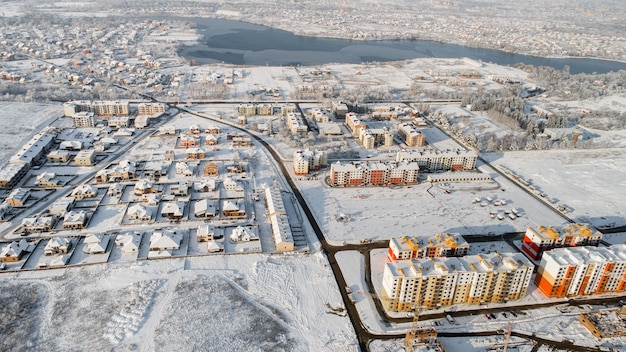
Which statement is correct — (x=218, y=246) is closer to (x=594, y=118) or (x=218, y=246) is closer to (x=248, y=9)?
(x=594, y=118)

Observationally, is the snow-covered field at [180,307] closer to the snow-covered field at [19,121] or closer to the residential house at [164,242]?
the residential house at [164,242]

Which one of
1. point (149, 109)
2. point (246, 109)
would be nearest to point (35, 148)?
point (149, 109)

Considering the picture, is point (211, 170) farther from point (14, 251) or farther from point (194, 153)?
point (14, 251)

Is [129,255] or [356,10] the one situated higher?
[356,10]

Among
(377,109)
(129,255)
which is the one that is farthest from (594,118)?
(129,255)

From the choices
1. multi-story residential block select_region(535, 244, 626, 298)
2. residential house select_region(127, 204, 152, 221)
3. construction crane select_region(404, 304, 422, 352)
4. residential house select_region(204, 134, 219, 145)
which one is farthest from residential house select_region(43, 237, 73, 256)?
multi-story residential block select_region(535, 244, 626, 298)

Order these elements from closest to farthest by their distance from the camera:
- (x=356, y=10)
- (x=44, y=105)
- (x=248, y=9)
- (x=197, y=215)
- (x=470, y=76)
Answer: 1. (x=197, y=215)
2. (x=44, y=105)
3. (x=470, y=76)
4. (x=248, y=9)
5. (x=356, y=10)

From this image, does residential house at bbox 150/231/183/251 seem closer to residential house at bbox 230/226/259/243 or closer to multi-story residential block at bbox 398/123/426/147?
residential house at bbox 230/226/259/243
